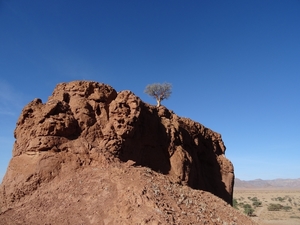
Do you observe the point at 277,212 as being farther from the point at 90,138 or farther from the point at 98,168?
the point at 98,168

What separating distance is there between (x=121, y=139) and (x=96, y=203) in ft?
15.6

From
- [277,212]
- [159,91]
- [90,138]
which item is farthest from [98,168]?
[277,212]

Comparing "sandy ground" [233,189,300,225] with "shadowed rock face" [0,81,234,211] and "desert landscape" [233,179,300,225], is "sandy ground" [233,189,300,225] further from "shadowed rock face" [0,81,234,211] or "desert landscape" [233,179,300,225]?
"shadowed rock face" [0,81,234,211]

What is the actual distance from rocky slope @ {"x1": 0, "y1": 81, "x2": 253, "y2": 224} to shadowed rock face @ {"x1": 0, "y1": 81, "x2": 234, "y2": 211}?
0.13ft

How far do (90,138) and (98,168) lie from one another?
2.22 m

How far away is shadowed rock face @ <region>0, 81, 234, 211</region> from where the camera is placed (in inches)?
420

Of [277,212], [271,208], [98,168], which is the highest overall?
[98,168]

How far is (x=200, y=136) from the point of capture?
72.7 feet

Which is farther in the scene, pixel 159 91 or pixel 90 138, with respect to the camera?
pixel 159 91

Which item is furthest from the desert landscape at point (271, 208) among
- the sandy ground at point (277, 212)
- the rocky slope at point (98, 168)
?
the rocky slope at point (98, 168)

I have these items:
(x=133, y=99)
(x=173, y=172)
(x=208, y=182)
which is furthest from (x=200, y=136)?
(x=133, y=99)

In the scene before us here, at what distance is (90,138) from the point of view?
490 inches

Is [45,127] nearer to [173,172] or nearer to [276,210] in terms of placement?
[173,172]

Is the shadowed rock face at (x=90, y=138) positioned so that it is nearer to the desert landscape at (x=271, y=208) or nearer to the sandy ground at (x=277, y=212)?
the desert landscape at (x=271, y=208)
